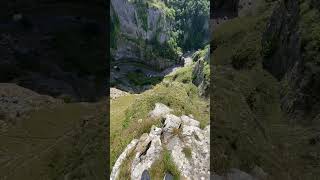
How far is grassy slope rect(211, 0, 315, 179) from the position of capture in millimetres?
19859

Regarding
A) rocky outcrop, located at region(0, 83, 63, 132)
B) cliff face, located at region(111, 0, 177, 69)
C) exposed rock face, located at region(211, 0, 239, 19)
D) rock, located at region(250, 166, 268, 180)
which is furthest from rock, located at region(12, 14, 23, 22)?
rock, located at region(250, 166, 268, 180)

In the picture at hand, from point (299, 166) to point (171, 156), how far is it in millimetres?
6897

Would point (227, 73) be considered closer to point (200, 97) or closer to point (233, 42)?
point (200, 97)

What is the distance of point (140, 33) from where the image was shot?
136m

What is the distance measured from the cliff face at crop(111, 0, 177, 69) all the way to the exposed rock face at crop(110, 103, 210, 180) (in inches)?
3758

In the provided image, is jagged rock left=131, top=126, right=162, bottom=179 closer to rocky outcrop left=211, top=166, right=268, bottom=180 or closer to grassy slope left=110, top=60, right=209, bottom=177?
grassy slope left=110, top=60, right=209, bottom=177

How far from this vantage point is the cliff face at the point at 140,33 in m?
122

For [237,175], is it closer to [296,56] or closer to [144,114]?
[144,114]

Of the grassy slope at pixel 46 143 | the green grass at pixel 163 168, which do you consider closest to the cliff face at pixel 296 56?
the green grass at pixel 163 168

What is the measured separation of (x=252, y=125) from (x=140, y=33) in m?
115

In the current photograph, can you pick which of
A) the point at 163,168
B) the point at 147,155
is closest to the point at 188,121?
the point at 147,155

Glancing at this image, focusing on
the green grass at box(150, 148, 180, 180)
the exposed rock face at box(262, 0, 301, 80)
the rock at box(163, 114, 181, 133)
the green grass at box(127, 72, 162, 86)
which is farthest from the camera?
the green grass at box(127, 72, 162, 86)

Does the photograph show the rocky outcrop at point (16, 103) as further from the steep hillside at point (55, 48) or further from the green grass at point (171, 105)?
the steep hillside at point (55, 48)

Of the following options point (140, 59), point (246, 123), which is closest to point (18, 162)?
point (246, 123)
